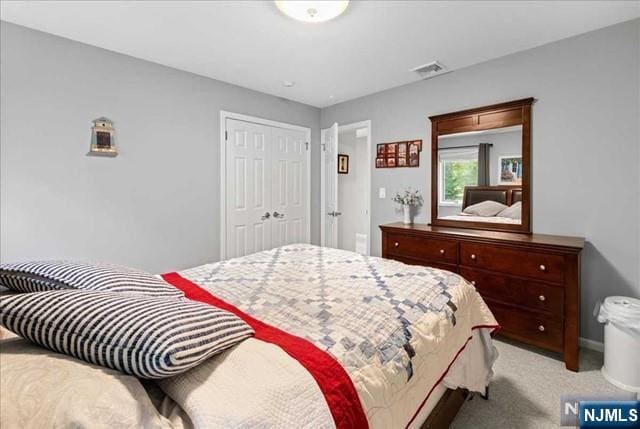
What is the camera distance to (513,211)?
2.77 m

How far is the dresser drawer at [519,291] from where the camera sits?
2.21 metres

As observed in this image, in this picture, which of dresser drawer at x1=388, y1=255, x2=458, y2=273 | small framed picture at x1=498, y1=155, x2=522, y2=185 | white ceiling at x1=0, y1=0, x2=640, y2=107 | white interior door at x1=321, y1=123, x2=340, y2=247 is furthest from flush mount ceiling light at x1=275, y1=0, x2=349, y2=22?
dresser drawer at x1=388, y1=255, x2=458, y2=273

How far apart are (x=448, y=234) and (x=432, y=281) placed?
1237 mm

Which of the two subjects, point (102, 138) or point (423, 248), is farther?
point (423, 248)

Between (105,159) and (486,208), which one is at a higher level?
(105,159)

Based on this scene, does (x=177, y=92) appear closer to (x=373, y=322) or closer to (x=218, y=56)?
(x=218, y=56)

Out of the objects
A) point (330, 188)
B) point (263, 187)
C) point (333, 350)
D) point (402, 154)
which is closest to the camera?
point (333, 350)

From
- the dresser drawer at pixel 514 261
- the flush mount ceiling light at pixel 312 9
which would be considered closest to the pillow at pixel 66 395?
the flush mount ceiling light at pixel 312 9

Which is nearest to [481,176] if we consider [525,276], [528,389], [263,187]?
[525,276]

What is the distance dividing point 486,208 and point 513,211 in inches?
8.9

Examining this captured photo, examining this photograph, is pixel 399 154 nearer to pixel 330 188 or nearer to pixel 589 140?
pixel 330 188

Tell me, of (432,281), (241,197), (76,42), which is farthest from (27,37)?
(432,281)

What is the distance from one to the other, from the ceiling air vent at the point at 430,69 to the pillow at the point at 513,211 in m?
1.45

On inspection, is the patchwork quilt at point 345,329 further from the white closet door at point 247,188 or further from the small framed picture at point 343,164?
the small framed picture at point 343,164
